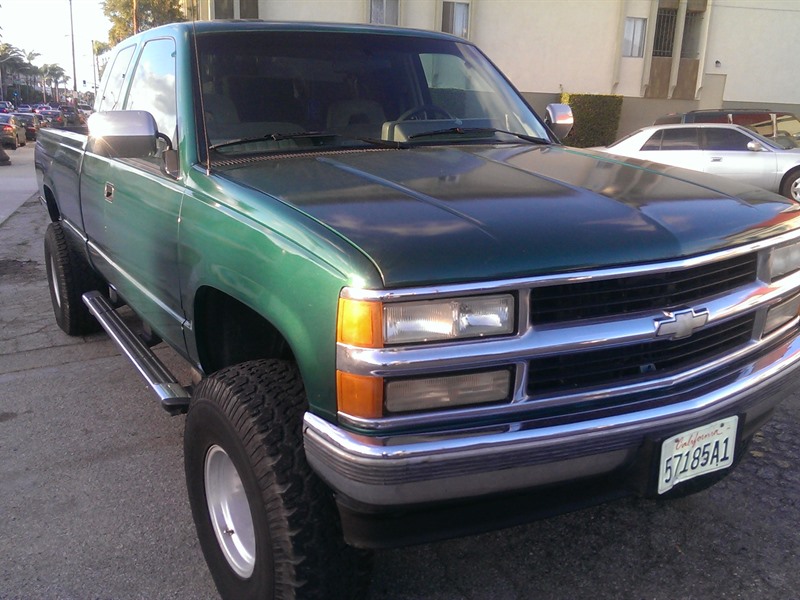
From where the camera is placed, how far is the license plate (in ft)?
6.76

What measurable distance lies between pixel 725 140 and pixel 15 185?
14673mm

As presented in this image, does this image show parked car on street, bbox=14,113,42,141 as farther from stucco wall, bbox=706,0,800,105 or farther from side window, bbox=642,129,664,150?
side window, bbox=642,129,664,150

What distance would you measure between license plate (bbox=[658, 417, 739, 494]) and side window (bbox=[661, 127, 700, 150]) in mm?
11644

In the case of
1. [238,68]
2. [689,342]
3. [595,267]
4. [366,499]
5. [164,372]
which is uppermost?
[238,68]

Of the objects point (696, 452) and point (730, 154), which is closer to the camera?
point (696, 452)

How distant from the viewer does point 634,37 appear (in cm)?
2550

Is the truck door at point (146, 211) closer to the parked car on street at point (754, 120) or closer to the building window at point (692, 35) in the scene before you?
the parked car on street at point (754, 120)

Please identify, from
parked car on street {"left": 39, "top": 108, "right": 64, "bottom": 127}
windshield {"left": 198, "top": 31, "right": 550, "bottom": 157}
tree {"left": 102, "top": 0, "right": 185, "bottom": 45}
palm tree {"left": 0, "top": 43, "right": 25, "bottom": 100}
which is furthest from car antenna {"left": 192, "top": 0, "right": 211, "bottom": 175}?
palm tree {"left": 0, "top": 43, "right": 25, "bottom": 100}

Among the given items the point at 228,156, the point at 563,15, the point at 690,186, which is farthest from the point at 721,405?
the point at 563,15

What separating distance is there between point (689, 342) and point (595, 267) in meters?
0.47

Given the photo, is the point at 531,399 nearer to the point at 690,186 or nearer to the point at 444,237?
the point at 444,237

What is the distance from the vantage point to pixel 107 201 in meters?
3.69

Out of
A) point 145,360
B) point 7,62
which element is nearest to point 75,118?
point 145,360

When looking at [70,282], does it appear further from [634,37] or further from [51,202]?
[634,37]
